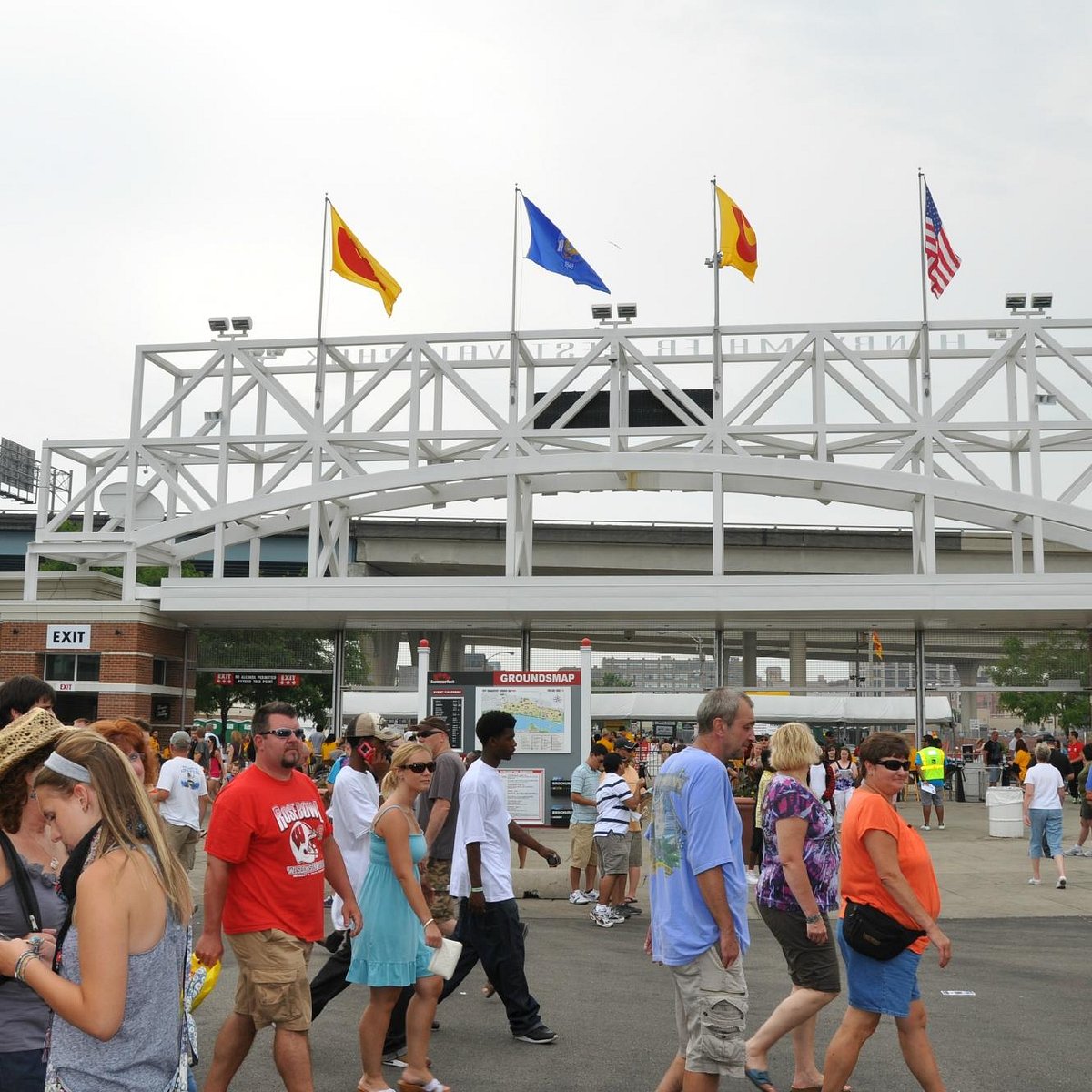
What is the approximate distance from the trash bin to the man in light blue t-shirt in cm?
1848

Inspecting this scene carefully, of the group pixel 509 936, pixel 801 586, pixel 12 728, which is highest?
pixel 801 586

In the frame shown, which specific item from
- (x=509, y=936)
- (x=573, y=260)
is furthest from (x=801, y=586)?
(x=509, y=936)

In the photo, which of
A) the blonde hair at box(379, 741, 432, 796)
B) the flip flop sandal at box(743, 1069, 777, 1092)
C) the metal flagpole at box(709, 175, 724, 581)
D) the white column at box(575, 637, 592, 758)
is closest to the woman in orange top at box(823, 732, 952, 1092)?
the flip flop sandal at box(743, 1069, 777, 1092)

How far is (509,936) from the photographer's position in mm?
7910

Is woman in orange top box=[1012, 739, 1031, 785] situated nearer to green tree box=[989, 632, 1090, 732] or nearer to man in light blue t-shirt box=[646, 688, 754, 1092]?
green tree box=[989, 632, 1090, 732]

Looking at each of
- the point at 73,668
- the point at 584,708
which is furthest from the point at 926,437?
the point at 73,668

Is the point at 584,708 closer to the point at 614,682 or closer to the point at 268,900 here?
the point at 614,682

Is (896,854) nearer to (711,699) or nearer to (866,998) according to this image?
(866,998)

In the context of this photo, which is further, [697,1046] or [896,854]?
[896,854]

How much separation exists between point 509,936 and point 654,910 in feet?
7.11

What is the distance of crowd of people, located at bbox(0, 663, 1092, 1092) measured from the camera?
3.55 meters

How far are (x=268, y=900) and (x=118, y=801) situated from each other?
100 inches

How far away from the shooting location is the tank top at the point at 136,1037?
349cm

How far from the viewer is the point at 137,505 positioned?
1241 inches
